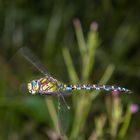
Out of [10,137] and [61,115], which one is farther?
[10,137]

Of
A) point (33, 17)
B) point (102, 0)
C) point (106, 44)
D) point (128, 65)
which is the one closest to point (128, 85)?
point (128, 65)

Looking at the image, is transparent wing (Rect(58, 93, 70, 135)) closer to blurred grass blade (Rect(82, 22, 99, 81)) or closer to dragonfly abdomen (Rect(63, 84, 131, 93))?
dragonfly abdomen (Rect(63, 84, 131, 93))

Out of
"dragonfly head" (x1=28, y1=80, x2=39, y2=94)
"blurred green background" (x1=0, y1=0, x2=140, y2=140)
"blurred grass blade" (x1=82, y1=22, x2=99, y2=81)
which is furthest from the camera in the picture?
"blurred green background" (x1=0, y1=0, x2=140, y2=140)

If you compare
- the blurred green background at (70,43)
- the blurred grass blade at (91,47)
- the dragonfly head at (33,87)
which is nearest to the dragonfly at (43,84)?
the dragonfly head at (33,87)

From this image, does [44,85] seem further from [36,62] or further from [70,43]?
[70,43]

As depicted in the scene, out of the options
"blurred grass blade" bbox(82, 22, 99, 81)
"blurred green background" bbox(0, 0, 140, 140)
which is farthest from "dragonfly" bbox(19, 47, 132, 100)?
"blurred green background" bbox(0, 0, 140, 140)

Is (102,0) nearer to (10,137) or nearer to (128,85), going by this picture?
(128,85)

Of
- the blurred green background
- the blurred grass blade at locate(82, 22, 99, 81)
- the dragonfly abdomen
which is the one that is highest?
the blurred green background

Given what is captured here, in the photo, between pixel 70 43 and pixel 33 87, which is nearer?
pixel 33 87

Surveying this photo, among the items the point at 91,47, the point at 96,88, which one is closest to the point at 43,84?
the point at 96,88

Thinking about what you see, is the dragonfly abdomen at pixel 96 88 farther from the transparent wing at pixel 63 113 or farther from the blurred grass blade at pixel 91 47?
the blurred grass blade at pixel 91 47

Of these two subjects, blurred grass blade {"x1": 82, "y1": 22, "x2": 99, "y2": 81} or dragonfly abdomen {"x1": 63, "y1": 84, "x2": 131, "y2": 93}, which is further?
blurred grass blade {"x1": 82, "y1": 22, "x2": 99, "y2": 81}
